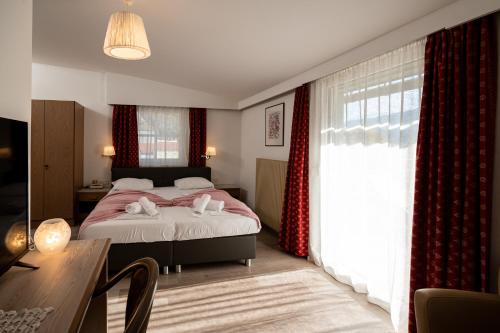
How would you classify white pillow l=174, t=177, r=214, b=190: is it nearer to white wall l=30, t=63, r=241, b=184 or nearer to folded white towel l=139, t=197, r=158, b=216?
white wall l=30, t=63, r=241, b=184

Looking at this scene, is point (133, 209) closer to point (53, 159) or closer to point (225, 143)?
point (53, 159)

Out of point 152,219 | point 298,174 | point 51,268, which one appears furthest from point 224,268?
point 51,268

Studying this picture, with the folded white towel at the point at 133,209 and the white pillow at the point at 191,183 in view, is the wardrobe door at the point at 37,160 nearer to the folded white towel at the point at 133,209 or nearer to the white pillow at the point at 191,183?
the white pillow at the point at 191,183

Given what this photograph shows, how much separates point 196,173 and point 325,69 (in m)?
3.22

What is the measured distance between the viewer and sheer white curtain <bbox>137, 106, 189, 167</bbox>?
18.2ft

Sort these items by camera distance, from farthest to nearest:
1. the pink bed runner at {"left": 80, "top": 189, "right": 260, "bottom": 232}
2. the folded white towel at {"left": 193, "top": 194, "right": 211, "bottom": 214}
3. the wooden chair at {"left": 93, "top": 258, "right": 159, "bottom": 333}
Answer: the folded white towel at {"left": 193, "top": 194, "right": 211, "bottom": 214} → the pink bed runner at {"left": 80, "top": 189, "right": 260, "bottom": 232} → the wooden chair at {"left": 93, "top": 258, "right": 159, "bottom": 333}

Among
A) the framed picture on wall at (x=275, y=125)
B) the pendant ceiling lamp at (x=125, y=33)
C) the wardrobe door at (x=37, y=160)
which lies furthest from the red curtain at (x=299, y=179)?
the wardrobe door at (x=37, y=160)

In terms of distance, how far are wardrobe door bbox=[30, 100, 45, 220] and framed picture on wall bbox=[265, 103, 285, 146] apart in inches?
132

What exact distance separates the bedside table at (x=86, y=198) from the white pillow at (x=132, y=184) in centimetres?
25

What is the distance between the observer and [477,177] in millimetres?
1776

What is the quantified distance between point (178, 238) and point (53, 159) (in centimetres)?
290

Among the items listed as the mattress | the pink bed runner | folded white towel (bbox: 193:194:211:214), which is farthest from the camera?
folded white towel (bbox: 193:194:211:214)

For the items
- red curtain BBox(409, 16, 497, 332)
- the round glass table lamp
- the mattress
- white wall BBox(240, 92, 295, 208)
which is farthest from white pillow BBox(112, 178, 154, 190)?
red curtain BBox(409, 16, 497, 332)

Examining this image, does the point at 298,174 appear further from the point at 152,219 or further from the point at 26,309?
the point at 26,309
